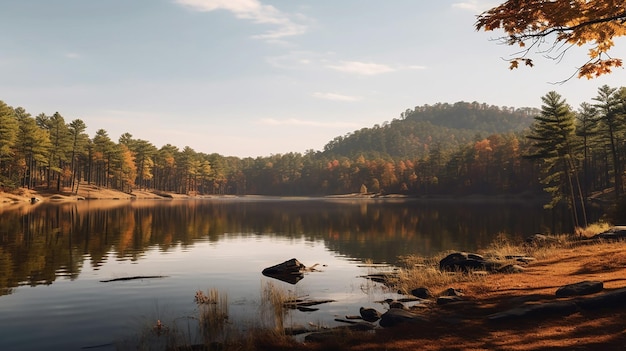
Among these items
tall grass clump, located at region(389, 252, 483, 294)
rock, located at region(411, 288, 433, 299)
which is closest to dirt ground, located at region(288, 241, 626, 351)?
rock, located at region(411, 288, 433, 299)

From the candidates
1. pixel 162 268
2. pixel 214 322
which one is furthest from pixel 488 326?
pixel 162 268

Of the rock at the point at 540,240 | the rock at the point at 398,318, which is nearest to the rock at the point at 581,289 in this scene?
the rock at the point at 398,318

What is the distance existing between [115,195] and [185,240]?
309 ft

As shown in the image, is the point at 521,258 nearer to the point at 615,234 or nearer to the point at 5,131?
the point at 615,234

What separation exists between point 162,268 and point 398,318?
56.2ft

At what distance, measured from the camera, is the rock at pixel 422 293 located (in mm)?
18156

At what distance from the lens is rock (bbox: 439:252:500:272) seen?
22.7 metres

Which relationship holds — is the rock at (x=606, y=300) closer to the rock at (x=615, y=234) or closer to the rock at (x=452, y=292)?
the rock at (x=452, y=292)

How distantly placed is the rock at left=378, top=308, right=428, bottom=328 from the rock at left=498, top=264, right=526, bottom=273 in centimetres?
953

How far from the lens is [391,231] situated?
48219mm

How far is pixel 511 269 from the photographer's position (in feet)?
69.9

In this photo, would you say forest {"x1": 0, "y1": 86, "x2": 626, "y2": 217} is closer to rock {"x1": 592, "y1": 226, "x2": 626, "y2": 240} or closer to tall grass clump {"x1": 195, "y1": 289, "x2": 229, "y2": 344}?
rock {"x1": 592, "y1": 226, "x2": 626, "y2": 240}

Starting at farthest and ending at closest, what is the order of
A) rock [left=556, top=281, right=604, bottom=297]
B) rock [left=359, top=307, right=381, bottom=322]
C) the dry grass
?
rock [left=359, top=307, right=381, bottom=322]
rock [left=556, top=281, right=604, bottom=297]
the dry grass

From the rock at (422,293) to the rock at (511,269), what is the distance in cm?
543
